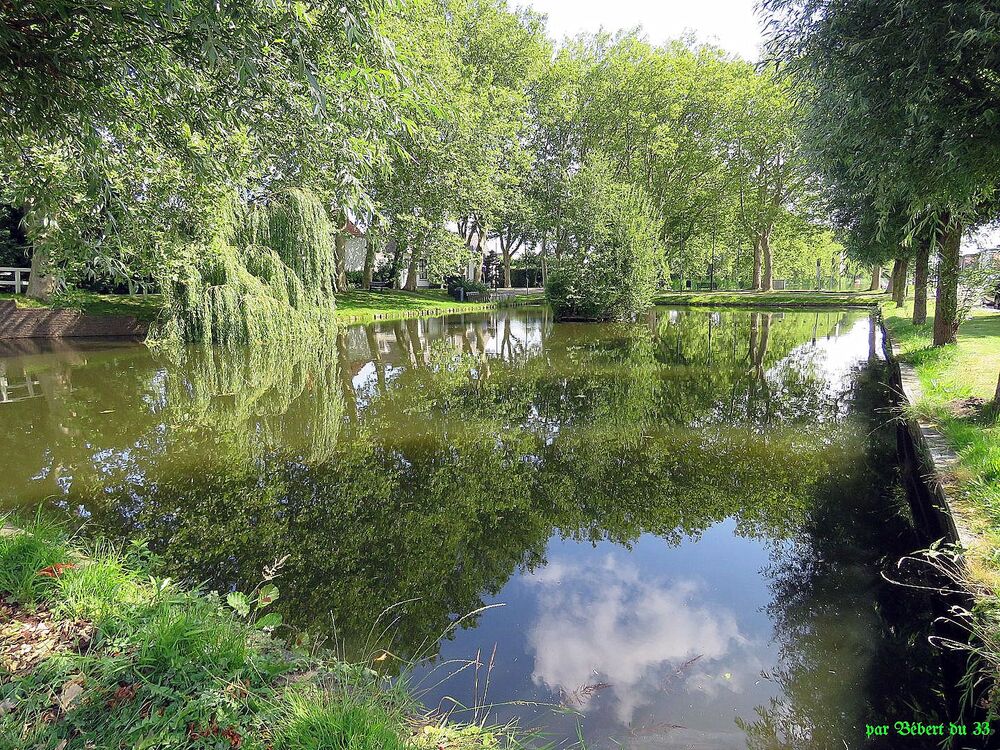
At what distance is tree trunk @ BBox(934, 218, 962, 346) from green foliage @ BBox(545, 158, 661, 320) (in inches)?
505

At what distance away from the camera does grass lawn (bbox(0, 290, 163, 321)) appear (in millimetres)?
18203

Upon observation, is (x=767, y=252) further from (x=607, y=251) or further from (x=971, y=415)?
(x=971, y=415)

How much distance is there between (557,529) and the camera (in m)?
4.52

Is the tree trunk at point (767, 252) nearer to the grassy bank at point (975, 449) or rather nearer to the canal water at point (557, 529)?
the grassy bank at point (975, 449)

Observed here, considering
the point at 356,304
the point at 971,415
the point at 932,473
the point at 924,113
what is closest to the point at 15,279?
the point at 356,304

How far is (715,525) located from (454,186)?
960 inches

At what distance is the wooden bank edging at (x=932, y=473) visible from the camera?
349 centimetres

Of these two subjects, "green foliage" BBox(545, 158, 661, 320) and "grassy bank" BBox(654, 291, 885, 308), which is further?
"grassy bank" BBox(654, 291, 885, 308)

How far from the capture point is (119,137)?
4.66 metres

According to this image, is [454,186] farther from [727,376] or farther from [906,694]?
[906,694]

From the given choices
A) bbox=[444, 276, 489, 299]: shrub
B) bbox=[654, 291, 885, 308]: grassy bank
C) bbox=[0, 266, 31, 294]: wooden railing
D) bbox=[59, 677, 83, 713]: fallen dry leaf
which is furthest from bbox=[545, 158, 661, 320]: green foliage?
bbox=[59, 677, 83, 713]: fallen dry leaf

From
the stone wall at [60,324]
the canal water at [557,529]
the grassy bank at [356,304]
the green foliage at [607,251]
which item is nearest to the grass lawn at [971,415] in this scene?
the canal water at [557,529]

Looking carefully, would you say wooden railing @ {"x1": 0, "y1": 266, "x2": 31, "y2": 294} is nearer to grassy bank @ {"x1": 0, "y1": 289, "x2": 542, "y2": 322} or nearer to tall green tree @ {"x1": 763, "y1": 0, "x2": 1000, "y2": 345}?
grassy bank @ {"x1": 0, "y1": 289, "x2": 542, "y2": 322}

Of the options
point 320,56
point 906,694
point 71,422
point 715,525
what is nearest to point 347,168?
point 320,56
